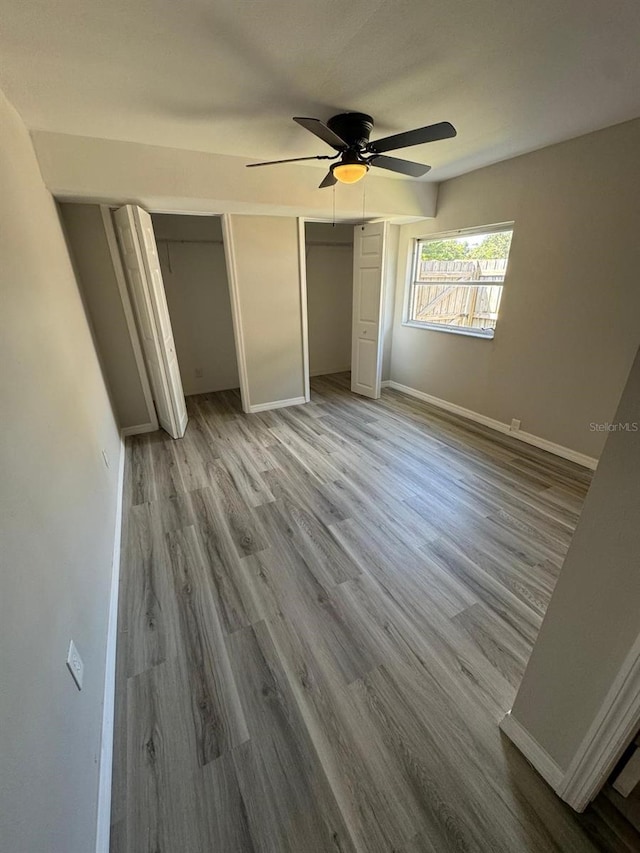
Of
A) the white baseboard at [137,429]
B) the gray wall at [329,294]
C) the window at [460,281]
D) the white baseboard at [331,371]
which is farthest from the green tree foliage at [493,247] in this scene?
the white baseboard at [137,429]

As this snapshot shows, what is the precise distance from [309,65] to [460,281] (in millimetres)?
2716

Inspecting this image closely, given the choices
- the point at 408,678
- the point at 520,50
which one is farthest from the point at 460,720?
the point at 520,50

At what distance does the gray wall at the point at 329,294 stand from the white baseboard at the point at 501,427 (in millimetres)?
1214

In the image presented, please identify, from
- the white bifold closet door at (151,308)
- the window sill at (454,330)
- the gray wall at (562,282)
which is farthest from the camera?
the window sill at (454,330)

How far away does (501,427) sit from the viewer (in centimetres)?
356

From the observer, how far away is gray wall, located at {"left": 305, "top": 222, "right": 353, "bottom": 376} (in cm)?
504

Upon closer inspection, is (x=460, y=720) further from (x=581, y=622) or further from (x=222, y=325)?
(x=222, y=325)

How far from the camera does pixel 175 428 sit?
3.46 meters

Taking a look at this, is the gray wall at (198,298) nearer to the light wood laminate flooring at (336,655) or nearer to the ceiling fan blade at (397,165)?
the light wood laminate flooring at (336,655)

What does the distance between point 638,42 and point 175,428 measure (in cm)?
389

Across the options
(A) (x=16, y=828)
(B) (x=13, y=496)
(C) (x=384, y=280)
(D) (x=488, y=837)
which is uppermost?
(C) (x=384, y=280)

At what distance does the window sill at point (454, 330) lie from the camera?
3.54m

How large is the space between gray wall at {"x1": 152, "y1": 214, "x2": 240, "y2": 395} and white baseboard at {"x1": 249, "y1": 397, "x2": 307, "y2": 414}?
3.35ft

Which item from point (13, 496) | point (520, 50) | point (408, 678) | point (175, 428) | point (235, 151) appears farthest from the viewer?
point (175, 428)
